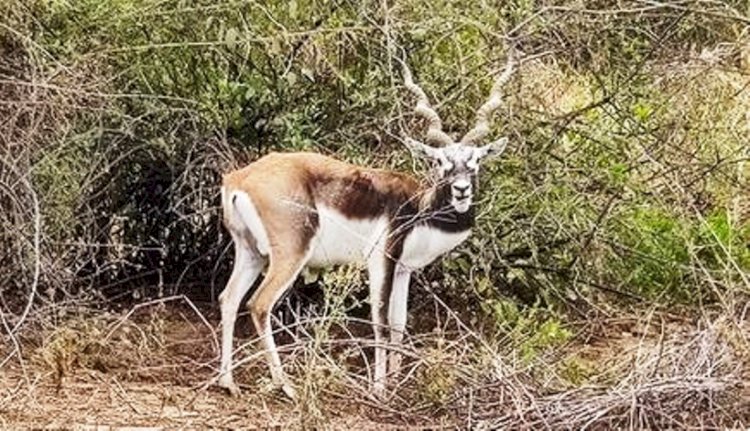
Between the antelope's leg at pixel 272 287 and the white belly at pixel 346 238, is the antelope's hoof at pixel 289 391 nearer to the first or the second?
the antelope's leg at pixel 272 287

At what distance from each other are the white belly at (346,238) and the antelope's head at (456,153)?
34 cm

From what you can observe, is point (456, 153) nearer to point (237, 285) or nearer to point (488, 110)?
point (488, 110)

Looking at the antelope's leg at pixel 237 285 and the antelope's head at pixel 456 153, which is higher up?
the antelope's head at pixel 456 153

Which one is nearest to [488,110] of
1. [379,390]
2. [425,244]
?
[425,244]

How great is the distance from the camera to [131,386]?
24.2 feet

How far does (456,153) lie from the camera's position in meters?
7.43


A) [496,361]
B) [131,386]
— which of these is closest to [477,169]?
[496,361]

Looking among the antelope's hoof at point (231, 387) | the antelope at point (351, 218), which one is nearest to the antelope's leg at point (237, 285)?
the antelope at point (351, 218)

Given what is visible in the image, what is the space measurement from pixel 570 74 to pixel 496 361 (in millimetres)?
3031

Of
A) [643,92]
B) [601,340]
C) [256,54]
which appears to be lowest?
[601,340]

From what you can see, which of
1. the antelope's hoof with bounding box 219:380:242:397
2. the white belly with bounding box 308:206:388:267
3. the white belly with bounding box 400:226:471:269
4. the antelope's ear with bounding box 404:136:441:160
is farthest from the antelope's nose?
the antelope's hoof with bounding box 219:380:242:397

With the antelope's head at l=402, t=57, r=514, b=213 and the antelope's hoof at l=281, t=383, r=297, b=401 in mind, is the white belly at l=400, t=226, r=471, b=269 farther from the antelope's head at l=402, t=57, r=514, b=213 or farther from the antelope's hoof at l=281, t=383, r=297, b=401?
the antelope's hoof at l=281, t=383, r=297, b=401

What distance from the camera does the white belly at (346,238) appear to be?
7.57 meters

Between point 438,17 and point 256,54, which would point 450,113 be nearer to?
point 438,17
